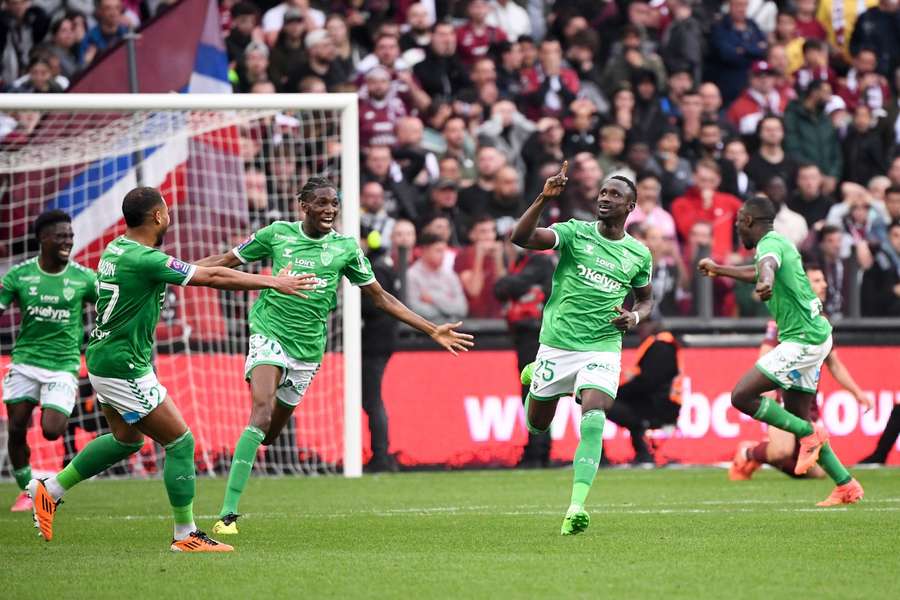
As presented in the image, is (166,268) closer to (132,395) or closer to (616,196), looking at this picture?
(132,395)

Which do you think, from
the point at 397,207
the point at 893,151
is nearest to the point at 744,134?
the point at 893,151

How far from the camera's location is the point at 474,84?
67.5 feet

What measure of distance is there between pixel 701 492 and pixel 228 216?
244 inches

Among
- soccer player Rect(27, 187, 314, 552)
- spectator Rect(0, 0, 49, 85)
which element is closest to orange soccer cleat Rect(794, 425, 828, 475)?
soccer player Rect(27, 187, 314, 552)

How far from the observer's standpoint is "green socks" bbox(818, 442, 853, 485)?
12.2 m

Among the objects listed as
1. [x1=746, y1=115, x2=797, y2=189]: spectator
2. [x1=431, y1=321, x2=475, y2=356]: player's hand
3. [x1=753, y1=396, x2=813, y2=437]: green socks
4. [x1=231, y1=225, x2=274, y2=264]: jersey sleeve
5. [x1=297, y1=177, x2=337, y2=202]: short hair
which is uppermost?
[x1=746, y1=115, x2=797, y2=189]: spectator

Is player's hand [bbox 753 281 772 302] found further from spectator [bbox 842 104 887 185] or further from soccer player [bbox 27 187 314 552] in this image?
spectator [bbox 842 104 887 185]

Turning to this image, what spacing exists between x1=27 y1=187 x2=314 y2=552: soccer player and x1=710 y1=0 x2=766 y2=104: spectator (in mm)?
15034

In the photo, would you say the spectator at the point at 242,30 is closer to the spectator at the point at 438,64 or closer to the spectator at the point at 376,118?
the spectator at the point at 376,118

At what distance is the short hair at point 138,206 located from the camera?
9180mm

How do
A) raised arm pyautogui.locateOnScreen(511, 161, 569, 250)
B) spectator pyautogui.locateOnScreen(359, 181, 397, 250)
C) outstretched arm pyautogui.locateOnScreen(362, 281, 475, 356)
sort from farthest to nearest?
spectator pyautogui.locateOnScreen(359, 181, 397, 250) < outstretched arm pyautogui.locateOnScreen(362, 281, 475, 356) < raised arm pyautogui.locateOnScreen(511, 161, 569, 250)

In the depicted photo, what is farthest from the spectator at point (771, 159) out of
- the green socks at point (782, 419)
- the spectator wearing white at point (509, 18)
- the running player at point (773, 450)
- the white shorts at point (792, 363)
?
the green socks at point (782, 419)

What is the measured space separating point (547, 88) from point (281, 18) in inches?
147

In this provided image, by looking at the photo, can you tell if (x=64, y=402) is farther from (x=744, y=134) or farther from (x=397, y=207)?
(x=744, y=134)
